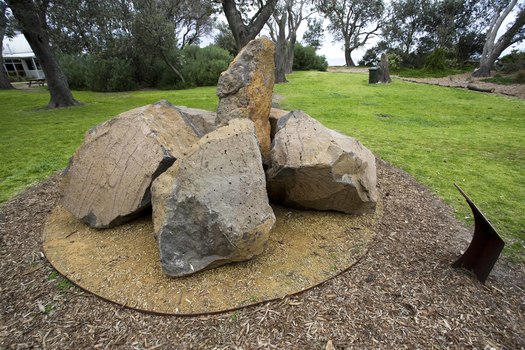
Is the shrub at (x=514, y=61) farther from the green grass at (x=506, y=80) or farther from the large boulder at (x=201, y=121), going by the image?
the large boulder at (x=201, y=121)

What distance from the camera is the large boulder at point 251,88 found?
12.3 ft

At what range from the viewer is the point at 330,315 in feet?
7.37

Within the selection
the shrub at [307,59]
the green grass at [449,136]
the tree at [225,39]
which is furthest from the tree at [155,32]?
the shrub at [307,59]

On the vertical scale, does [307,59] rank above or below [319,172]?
above

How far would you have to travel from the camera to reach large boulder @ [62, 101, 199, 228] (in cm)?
299

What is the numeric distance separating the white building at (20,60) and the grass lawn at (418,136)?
25.0 m

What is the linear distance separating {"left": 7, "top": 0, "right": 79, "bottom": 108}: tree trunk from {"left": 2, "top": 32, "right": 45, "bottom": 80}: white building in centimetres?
2728

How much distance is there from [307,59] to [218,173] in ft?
96.8

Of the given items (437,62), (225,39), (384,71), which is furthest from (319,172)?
(225,39)

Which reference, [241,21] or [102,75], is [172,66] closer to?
[102,75]

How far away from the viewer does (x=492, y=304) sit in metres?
2.36

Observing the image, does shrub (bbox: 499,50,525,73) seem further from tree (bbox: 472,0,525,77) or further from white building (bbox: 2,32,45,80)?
white building (bbox: 2,32,45,80)

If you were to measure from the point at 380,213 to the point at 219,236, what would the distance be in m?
2.06

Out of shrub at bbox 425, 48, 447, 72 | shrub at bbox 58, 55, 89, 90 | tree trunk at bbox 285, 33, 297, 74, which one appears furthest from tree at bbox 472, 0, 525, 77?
shrub at bbox 58, 55, 89, 90
